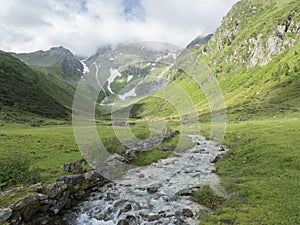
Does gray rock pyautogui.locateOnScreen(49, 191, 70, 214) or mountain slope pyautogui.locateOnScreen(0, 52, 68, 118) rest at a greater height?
mountain slope pyautogui.locateOnScreen(0, 52, 68, 118)

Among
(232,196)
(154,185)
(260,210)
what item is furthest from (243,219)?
(154,185)

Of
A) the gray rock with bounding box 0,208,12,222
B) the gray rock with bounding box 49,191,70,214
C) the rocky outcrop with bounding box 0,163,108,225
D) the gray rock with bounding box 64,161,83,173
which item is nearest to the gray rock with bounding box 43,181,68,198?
the rocky outcrop with bounding box 0,163,108,225

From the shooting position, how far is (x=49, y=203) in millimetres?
16969

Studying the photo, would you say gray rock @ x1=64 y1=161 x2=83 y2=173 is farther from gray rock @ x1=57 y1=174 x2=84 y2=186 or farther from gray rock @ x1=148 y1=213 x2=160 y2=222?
gray rock @ x1=148 y1=213 x2=160 y2=222

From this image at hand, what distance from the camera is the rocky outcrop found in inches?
570

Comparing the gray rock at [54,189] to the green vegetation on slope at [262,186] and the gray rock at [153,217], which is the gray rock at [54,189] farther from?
the green vegetation on slope at [262,186]

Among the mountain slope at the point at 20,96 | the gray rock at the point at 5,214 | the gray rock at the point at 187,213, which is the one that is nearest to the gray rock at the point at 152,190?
the gray rock at the point at 187,213

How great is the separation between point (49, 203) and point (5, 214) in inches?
141

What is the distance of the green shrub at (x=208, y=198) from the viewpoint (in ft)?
62.0

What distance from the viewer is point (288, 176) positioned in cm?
2183

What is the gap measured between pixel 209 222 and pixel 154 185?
10.3 metres

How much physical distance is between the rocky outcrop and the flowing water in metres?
1.31

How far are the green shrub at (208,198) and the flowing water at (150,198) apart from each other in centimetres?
65

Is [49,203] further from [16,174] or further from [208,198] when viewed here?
[208,198]
